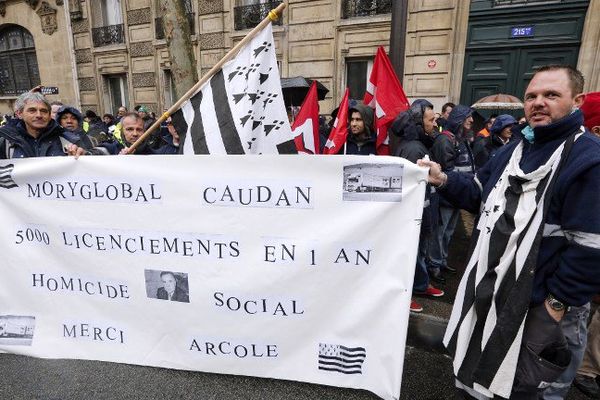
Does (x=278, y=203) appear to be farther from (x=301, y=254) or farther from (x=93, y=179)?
(x=93, y=179)

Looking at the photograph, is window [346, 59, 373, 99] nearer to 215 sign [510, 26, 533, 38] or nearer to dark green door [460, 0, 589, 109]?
dark green door [460, 0, 589, 109]

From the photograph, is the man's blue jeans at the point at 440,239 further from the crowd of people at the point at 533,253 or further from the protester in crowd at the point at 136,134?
the protester in crowd at the point at 136,134

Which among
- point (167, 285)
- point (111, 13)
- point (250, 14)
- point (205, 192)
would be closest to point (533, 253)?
point (205, 192)

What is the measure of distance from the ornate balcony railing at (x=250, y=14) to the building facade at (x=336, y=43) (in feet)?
0.10

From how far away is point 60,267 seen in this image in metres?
2.45

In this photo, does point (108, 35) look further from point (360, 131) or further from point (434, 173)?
point (434, 173)

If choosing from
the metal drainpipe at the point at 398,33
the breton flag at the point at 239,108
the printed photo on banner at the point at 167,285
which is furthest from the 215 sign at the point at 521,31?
the printed photo on banner at the point at 167,285

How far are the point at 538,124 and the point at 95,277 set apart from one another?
8.63ft

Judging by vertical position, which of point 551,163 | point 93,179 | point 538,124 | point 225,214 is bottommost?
point 225,214

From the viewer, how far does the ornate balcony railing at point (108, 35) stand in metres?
14.4

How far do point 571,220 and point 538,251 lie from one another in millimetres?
181

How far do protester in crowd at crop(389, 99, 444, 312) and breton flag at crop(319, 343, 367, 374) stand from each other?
4.41 feet

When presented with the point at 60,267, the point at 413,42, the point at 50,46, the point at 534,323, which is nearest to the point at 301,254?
the point at 534,323

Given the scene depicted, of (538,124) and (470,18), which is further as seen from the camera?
(470,18)
